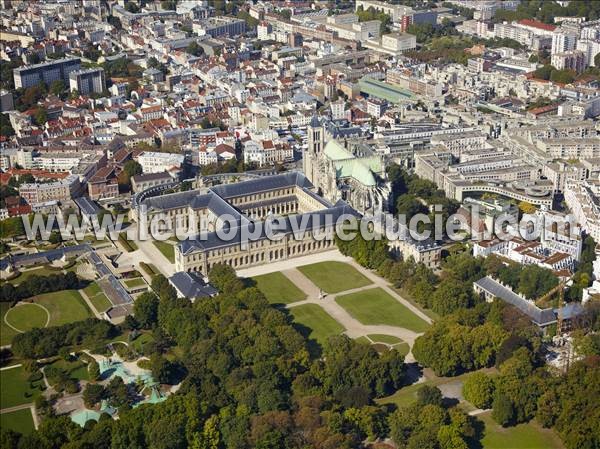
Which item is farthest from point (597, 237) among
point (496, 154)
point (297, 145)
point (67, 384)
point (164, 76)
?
point (164, 76)

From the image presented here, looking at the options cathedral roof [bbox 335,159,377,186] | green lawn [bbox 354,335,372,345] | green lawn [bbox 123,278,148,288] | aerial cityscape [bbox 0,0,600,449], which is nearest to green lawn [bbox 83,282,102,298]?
aerial cityscape [bbox 0,0,600,449]

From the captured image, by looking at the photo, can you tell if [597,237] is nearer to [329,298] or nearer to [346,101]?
[329,298]

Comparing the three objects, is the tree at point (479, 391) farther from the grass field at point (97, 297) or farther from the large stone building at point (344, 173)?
the grass field at point (97, 297)

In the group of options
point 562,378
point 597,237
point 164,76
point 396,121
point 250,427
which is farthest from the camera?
point 164,76

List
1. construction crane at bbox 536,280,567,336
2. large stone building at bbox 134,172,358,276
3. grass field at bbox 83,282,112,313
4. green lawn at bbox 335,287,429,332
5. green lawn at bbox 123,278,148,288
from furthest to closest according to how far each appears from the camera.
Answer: large stone building at bbox 134,172,358,276, green lawn at bbox 123,278,148,288, grass field at bbox 83,282,112,313, green lawn at bbox 335,287,429,332, construction crane at bbox 536,280,567,336

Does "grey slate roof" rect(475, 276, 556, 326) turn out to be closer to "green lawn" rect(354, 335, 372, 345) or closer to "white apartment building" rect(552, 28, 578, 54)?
"green lawn" rect(354, 335, 372, 345)
